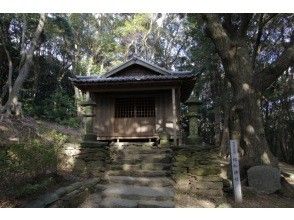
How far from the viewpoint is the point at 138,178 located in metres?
8.67

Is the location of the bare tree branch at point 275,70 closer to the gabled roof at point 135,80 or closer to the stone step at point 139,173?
the gabled roof at point 135,80

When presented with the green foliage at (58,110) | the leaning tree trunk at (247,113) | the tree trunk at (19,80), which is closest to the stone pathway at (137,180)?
the leaning tree trunk at (247,113)

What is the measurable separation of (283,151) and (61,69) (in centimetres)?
1973

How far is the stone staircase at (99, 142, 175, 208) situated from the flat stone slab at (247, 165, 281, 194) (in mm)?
2540

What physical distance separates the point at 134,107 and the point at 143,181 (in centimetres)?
637

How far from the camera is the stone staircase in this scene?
23.6 ft

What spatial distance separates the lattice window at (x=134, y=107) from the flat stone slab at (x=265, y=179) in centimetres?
579

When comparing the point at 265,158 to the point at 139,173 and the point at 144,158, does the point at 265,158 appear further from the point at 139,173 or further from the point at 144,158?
the point at 139,173

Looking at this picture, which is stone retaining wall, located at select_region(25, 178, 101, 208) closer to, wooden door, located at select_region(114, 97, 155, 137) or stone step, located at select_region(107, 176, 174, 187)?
stone step, located at select_region(107, 176, 174, 187)

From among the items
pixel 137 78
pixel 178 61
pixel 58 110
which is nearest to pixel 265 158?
pixel 137 78

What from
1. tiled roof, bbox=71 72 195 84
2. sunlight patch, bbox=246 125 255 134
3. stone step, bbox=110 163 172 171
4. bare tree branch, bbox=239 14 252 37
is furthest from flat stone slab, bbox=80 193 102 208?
Answer: bare tree branch, bbox=239 14 252 37

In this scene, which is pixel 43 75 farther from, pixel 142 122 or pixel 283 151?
pixel 283 151

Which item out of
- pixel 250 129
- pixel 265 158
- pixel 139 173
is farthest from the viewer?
pixel 250 129

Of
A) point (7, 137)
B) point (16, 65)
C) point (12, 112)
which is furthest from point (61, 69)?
point (7, 137)
